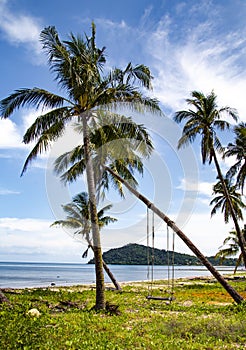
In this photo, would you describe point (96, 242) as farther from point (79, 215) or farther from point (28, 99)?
point (79, 215)

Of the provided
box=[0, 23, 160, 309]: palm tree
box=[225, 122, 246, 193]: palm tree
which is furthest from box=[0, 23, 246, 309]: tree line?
box=[225, 122, 246, 193]: palm tree

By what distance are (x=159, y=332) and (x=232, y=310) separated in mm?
4942

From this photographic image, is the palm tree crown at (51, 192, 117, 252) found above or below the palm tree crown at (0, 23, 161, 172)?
below

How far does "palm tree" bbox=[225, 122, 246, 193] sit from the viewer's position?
20922mm

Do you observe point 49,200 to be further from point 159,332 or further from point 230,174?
point 230,174

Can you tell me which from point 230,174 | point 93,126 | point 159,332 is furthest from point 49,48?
point 230,174

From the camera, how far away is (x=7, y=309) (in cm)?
902

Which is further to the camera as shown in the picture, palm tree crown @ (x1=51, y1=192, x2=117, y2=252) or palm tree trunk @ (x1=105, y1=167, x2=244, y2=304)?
palm tree crown @ (x1=51, y1=192, x2=117, y2=252)

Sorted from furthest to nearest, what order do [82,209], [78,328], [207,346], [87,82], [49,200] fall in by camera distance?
[82,209]
[49,200]
[87,82]
[78,328]
[207,346]

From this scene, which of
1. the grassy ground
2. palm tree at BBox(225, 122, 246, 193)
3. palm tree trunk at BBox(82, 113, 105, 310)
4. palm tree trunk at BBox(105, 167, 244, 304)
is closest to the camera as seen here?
the grassy ground

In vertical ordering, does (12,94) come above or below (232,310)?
above

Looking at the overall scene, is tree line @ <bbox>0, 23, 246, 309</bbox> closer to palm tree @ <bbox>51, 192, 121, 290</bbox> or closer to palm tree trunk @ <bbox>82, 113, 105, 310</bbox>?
palm tree trunk @ <bbox>82, 113, 105, 310</bbox>

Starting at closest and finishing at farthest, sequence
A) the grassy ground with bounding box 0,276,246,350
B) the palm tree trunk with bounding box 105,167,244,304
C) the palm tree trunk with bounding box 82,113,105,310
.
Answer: the grassy ground with bounding box 0,276,246,350 → the palm tree trunk with bounding box 82,113,105,310 → the palm tree trunk with bounding box 105,167,244,304

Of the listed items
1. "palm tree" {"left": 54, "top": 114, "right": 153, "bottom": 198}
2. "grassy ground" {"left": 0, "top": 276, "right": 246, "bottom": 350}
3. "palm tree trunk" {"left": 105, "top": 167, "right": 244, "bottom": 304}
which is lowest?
"grassy ground" {"left": 0, "top": 276, "right": 246, "bottom": 350}
